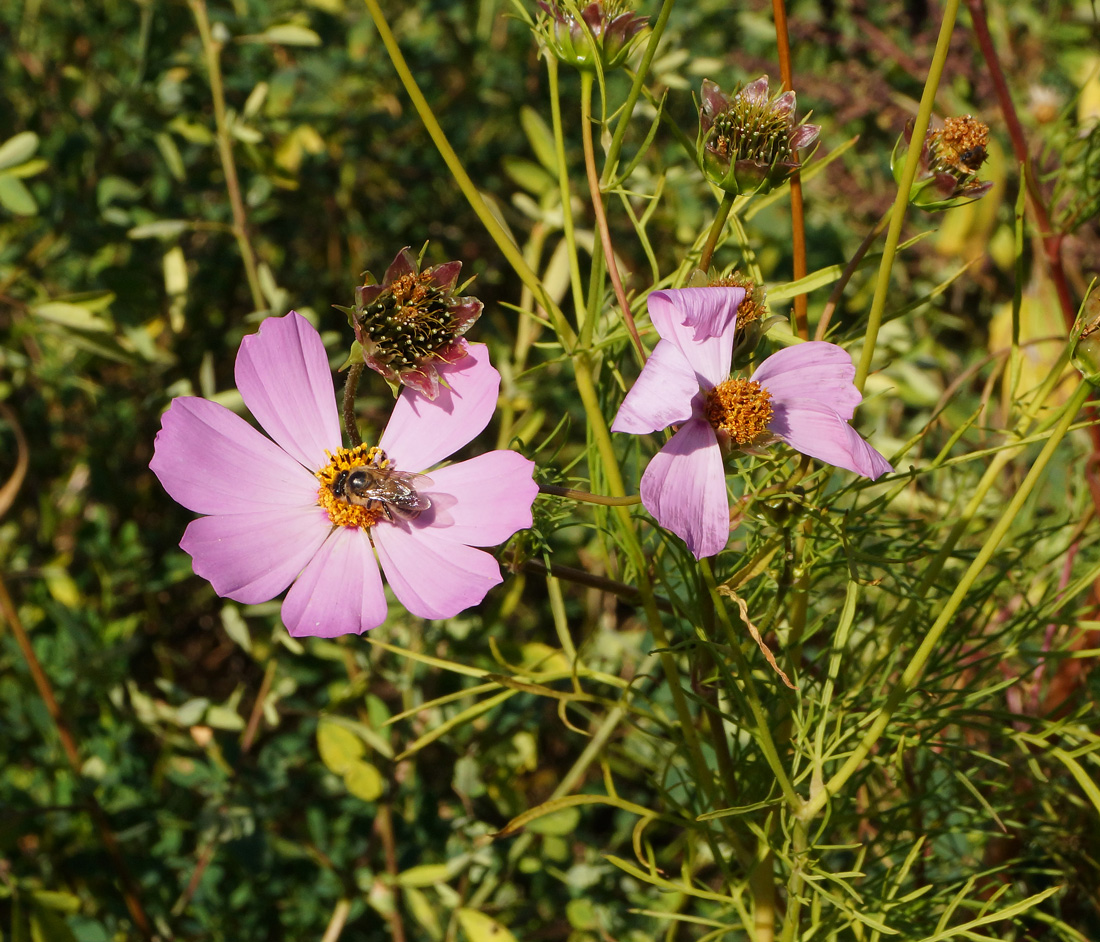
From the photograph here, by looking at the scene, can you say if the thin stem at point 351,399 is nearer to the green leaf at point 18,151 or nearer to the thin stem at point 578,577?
the thin stem at point 578,577

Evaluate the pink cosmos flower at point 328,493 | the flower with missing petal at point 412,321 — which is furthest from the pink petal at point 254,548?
the flower with missing petal at point 412,321

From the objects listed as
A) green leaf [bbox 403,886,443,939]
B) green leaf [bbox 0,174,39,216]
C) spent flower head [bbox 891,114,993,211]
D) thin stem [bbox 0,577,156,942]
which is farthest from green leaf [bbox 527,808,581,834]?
green leaf [bbox 0,174,39,216]

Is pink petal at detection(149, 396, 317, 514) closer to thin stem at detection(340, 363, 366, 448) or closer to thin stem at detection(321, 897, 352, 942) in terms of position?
thin stem at detection(340, 363, 366, 448)

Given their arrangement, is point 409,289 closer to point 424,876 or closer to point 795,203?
point 795,203

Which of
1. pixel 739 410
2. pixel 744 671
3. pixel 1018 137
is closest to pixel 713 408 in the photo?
pixel 739 410

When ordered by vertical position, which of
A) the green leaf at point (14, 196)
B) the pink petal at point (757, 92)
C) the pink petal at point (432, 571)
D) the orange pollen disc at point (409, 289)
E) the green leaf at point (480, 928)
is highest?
the green leaf at point (14, 196)
